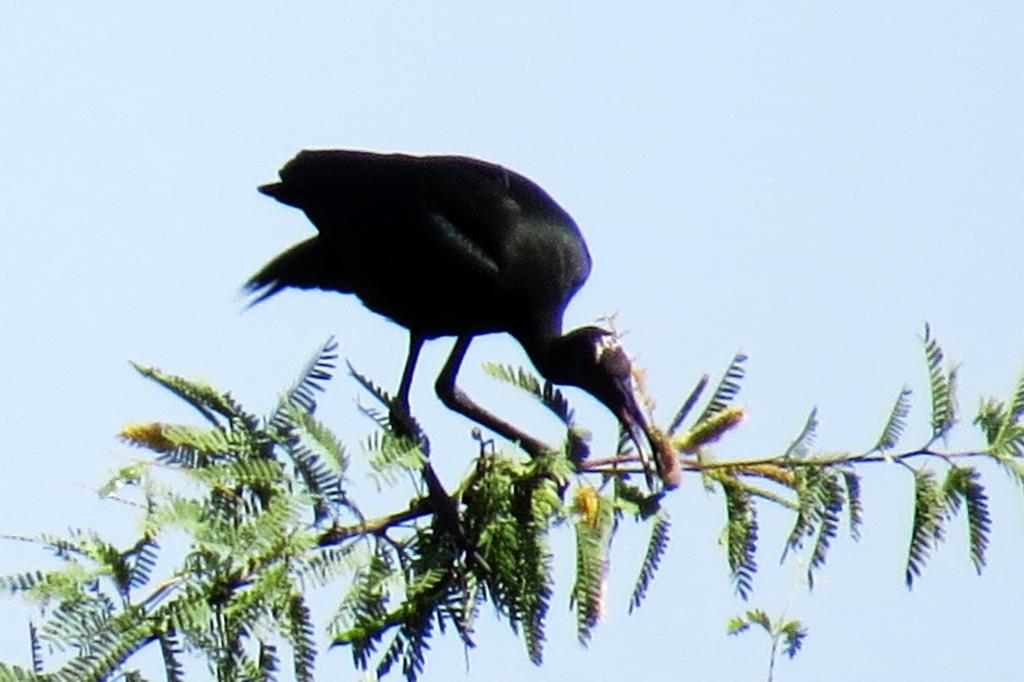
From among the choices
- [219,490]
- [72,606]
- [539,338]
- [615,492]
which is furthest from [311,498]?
[539,338]

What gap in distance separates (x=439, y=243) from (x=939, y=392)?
302 centimetres

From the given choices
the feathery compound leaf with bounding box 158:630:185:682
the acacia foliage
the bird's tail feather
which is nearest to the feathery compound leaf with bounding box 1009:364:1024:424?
the acacia foliage

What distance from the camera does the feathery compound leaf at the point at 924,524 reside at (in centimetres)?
379

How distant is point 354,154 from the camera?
6.80 meters

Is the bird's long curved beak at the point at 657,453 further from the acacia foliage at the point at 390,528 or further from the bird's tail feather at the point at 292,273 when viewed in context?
the bird's tail feather at the point at 292,273

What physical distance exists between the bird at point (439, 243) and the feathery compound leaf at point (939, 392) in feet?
8.86

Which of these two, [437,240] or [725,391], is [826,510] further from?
[437,240]

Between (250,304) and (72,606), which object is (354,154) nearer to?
(250,304)

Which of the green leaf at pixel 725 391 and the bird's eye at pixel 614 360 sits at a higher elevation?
the bird's eye at pixel 614 360

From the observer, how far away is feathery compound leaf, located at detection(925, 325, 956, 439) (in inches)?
153

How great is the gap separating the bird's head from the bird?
0.25 ft

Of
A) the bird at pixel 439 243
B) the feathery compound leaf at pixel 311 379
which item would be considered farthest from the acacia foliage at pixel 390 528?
the bird at pixel 439 243

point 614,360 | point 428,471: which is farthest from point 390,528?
point 614,360

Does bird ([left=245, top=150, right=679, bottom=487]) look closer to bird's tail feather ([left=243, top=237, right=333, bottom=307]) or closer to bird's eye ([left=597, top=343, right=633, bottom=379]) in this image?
bird's tail feather ([left=243, top=237, right=333, bottom=307])
